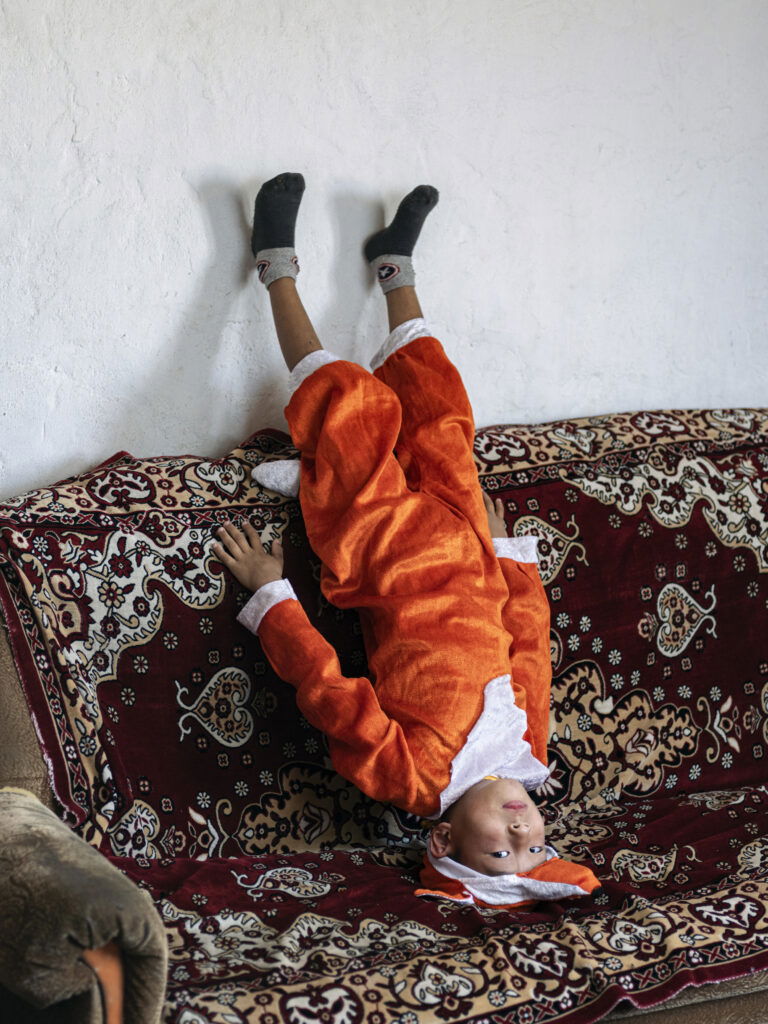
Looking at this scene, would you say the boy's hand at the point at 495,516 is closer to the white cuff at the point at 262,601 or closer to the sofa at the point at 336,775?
the sofa at the point at 336,775

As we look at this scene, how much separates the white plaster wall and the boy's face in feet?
2.94

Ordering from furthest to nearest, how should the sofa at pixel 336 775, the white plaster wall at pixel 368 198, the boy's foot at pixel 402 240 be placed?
1. the boy's foot at pixel 402 240
2. the white plaster wall at pixel 368 198
3. the sofa at pixel 336 775

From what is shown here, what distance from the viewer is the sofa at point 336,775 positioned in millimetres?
1285

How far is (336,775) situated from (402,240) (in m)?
1.08

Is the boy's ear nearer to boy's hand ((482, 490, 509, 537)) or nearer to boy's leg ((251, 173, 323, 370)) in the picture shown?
boy's hand ((482, 490, 509, 537))

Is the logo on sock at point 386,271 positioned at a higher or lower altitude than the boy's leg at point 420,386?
higher

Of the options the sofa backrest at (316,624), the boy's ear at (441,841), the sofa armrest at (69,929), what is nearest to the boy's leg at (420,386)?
the sofa backrest at (316,624)

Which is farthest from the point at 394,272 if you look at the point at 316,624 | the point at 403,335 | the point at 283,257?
the point at 316,624

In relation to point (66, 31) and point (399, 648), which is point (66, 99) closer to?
point (66, 31)

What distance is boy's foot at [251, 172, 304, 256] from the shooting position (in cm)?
196

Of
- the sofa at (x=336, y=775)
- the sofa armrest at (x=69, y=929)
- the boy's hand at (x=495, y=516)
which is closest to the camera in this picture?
the sofa armrest at (x=69, y=929)

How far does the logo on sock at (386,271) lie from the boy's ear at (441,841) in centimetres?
110

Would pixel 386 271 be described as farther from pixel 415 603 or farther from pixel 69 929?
pixel 69 929

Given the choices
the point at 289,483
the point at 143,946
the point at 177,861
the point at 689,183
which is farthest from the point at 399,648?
the point at 689,183
